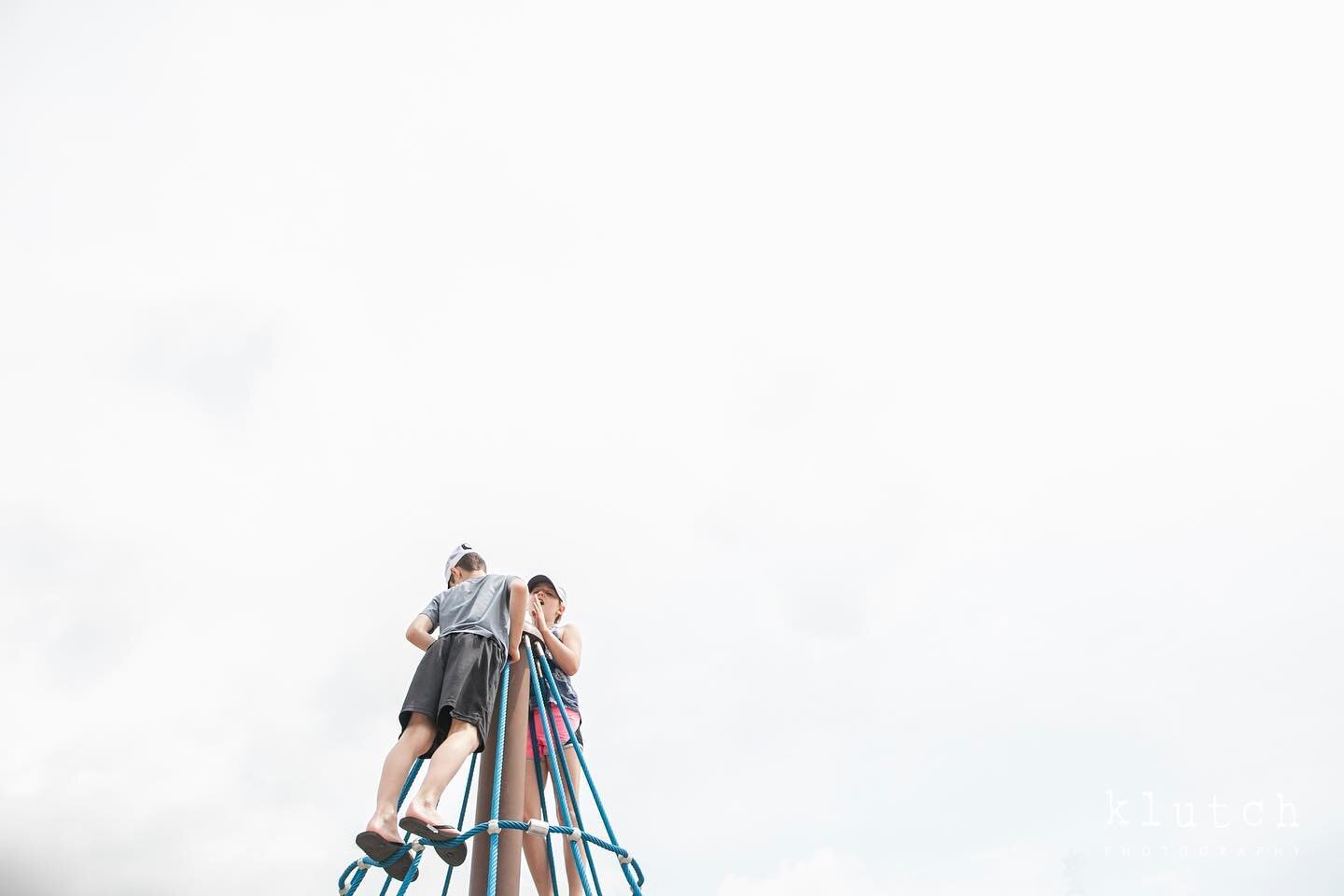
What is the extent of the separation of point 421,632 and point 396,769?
33.2 inches

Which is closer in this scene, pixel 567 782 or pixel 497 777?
pixel 497 777

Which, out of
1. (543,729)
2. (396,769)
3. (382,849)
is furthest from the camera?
(543,729)

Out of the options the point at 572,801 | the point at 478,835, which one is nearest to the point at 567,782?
the point at 572,801

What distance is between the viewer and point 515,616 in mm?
4258

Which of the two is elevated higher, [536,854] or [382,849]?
[536,854]

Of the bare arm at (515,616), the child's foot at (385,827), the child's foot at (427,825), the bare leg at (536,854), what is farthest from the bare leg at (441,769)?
the bare leg at (536,854)

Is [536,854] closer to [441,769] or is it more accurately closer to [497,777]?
[497,777]

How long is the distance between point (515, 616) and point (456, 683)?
42 centimetres

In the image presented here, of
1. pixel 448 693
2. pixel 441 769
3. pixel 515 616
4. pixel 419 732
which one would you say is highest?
pixel 515 616

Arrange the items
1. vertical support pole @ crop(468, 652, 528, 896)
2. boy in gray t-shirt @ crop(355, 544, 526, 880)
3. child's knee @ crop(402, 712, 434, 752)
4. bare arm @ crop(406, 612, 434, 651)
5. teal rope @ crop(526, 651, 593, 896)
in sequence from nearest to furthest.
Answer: boy in gray t-shirt @ crop(355, 544, 526, 880), vertical support pole @ crop(468, 652, 528, 896), child's knee @ crop(402, 712, 434, 752), teal rope @ crop(526, 651, 593, 896), bare arm @ crop(406, 612, 434, 651)

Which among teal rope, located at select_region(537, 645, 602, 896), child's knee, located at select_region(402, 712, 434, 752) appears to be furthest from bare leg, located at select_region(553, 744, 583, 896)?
child's knee, located at select_region(402, 712, 434, 752)

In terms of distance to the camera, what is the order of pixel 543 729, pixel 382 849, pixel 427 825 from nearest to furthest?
pixel 427 825 < pixel 382 849 < pixel 543 729

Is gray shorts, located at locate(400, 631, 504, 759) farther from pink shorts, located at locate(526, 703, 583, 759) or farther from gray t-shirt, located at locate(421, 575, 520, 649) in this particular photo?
pink shorts, located at locate(526, 703, 583, 759)

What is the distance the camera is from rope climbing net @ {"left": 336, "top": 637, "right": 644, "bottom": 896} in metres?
3.63
